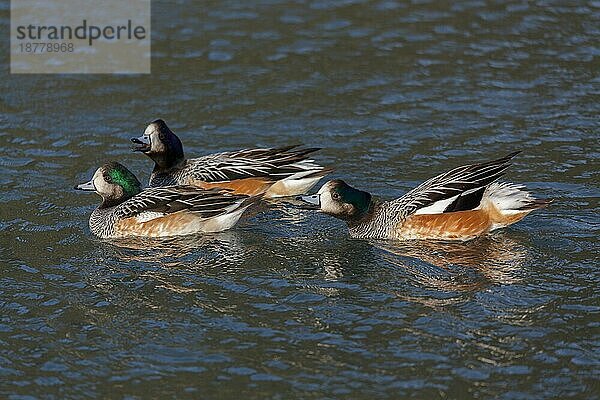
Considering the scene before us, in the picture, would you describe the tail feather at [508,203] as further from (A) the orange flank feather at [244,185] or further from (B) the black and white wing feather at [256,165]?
(A) the orange flank feather at [244,185]

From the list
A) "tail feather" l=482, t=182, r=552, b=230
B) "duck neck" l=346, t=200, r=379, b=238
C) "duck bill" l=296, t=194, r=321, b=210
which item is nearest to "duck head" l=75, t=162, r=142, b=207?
"duck bill" l=296, t=194, r=321, b=210

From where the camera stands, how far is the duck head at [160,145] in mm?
12398

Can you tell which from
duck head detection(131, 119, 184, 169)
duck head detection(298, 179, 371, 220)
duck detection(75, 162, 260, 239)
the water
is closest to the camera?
the water

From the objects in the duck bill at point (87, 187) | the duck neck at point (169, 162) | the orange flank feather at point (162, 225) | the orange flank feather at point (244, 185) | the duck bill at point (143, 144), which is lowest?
the orange flank feather at point (162, 225)

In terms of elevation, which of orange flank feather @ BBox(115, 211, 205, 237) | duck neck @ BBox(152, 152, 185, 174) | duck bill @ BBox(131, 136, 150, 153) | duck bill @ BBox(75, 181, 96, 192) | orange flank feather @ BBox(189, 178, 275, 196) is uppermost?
duck bill @ BBox(131, 136, 150, 153)

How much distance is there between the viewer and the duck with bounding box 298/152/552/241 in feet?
35.6

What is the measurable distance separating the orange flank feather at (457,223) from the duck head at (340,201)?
45 centimetres

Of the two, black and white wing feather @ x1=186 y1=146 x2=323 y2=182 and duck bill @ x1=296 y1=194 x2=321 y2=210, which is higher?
black and white wing feather @ x1=186 y1=146 x2=323 y2=182

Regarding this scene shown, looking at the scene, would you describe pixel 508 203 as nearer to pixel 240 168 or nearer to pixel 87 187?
pixel 240 168

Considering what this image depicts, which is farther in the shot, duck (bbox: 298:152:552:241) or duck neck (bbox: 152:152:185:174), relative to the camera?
duck neck (bbox: 152:152:185:174)

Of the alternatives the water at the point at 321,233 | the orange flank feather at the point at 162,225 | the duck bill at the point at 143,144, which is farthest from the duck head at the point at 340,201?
the duck bill at the point at 143,144

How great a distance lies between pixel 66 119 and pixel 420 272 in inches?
235

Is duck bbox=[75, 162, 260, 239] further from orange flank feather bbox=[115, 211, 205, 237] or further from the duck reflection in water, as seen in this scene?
the duck reflection in water

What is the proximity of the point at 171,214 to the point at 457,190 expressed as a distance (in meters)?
2.88
